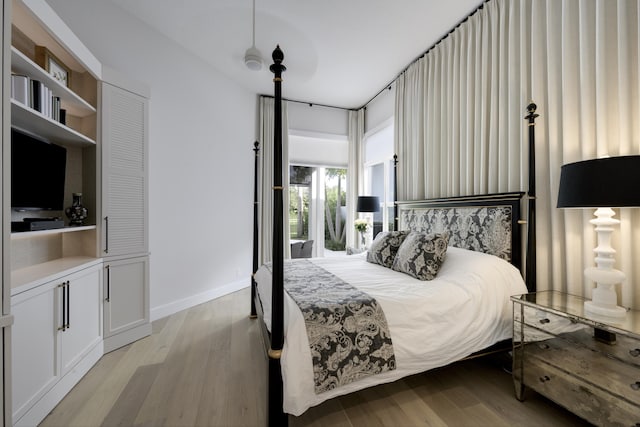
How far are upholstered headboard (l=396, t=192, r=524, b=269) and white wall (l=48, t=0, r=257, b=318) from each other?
282 cm

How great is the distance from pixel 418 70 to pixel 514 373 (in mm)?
3323

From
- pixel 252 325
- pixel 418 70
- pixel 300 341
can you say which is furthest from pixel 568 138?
pixel 252 325

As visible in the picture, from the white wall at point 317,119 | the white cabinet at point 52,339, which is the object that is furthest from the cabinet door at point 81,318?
the white wall at point 317,119

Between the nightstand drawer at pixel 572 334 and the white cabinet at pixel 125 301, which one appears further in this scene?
the white cabinet at pixel 125 301

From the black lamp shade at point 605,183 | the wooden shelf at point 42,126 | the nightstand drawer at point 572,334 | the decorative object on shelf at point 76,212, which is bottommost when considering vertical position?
the nightstand drawer at point 572,334

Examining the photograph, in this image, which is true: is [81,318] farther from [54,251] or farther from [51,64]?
[51,64]

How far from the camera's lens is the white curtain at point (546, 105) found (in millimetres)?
1632

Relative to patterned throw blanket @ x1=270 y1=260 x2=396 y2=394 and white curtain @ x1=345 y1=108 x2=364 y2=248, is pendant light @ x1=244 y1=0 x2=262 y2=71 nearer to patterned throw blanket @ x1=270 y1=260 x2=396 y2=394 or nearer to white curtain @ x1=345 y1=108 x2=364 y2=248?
patterned throw blanket @ x1=270 y1=260 x2=396 y2=394

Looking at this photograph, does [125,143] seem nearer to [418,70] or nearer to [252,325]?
[252,325]

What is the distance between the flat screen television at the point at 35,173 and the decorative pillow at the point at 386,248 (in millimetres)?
2702

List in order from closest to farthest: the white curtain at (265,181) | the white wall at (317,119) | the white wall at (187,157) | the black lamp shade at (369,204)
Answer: the white wall at (187,157) → the black lamp shade at (369,204) → the white curtain at (265,181) → the white wall at (317,119)

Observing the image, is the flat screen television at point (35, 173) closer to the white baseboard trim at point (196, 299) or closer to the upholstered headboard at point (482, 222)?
the white baseboard trim at point (196, 299)

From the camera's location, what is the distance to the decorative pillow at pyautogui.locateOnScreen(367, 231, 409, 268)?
8.47 ft

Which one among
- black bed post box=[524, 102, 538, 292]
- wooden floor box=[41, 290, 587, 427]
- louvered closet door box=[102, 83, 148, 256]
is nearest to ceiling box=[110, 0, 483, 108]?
louvered closet door box=[102, 83, 148, 256]
